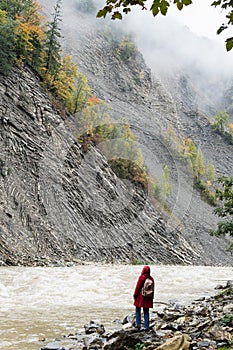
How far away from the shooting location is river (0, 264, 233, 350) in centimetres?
801

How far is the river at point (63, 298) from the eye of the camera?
8.01 m

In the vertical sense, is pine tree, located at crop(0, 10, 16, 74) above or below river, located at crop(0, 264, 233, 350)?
above

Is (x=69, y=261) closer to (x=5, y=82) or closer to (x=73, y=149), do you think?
(x=73, y=149)

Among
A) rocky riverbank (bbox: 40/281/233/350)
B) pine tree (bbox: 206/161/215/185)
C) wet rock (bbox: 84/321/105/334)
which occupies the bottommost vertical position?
wet rock (bbox: 84/321/105/334)

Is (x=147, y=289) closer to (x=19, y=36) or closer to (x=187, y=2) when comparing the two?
(x=187, y=2)

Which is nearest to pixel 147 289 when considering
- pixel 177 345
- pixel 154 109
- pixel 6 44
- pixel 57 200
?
pixel 177 345

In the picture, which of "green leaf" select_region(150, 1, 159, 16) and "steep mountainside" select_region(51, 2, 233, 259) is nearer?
"green leaf" select_region(150, 1, 159, 16)

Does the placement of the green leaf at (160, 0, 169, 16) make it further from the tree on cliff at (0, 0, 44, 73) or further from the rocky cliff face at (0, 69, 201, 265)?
the tree on cliff at (0, 0, 44, 73)

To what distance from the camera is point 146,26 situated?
12756 centimetres

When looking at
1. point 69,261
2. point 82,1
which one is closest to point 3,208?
point 69,261

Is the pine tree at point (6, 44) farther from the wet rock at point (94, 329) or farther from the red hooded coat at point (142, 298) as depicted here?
the red hooded coat at point (142, 298)

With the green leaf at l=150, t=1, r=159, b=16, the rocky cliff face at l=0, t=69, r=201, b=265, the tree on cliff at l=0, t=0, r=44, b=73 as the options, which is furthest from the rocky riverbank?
the tree on cliff at l=0, t=0, r=44, b=73

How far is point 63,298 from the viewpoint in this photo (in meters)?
12.4

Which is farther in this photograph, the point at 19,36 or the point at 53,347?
the point at 19,36
